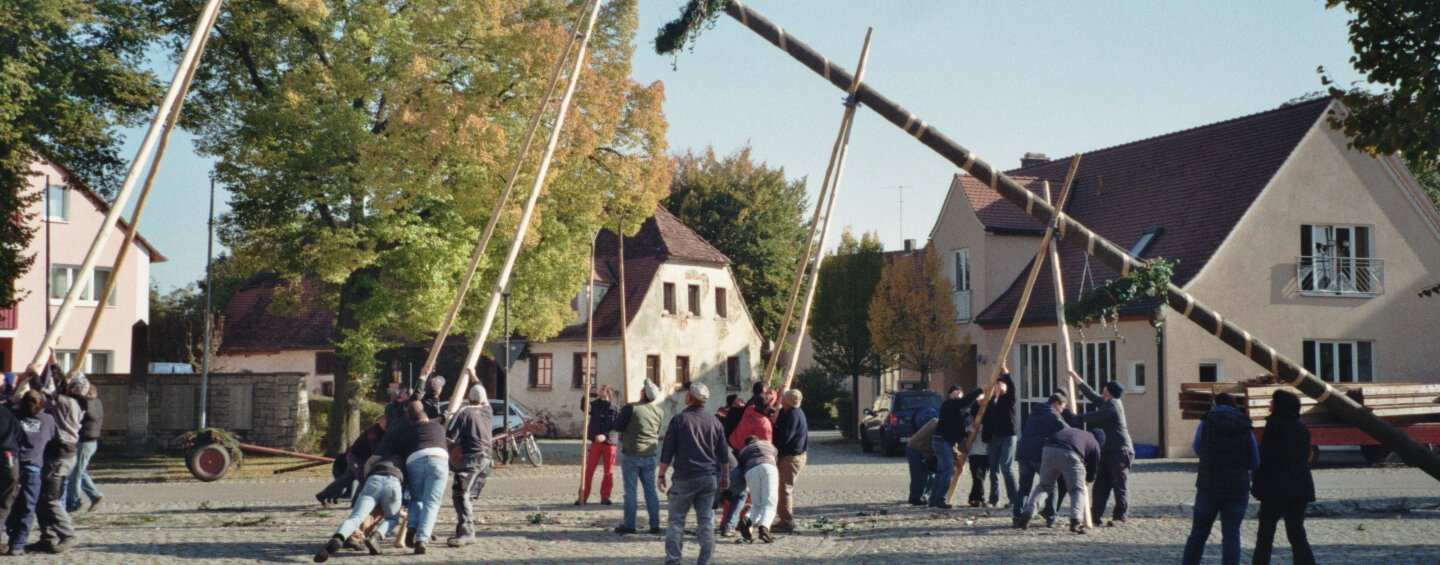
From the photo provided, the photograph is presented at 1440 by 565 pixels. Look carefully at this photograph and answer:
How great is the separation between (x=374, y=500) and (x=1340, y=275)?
2584 cm

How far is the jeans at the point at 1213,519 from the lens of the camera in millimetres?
11398

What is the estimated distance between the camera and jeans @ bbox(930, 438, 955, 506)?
18.3 m

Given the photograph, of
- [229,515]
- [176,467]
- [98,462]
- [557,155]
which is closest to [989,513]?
[229,515]

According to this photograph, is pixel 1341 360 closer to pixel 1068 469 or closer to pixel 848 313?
pixel 848 313

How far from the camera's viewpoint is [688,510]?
39.8 feet

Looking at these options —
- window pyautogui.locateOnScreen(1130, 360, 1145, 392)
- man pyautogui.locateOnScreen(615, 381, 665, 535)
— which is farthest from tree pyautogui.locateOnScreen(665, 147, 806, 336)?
man pyautogui.locateOnScreen(615, 381, 665, 535)

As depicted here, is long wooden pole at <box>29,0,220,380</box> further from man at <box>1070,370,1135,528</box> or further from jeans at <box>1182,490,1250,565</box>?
man at <box>1070,370,1135,528</box>

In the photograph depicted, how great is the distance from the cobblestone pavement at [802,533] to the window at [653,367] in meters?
23.0

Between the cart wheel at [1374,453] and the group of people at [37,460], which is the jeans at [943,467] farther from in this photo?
the cart wheel at [1374,453]

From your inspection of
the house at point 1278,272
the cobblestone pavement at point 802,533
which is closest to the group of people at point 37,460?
the cobblestone pavement at point 802,533

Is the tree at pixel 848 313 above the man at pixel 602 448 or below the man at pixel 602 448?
above

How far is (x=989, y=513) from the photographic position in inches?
690

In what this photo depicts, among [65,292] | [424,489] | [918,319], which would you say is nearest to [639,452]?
[424,489]

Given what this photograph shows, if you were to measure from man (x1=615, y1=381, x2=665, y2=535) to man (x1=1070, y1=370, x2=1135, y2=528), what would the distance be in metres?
5.08
